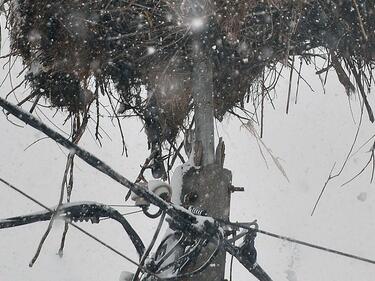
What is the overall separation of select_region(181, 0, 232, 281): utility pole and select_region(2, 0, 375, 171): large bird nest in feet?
0.13

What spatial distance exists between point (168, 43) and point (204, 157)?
0.67m

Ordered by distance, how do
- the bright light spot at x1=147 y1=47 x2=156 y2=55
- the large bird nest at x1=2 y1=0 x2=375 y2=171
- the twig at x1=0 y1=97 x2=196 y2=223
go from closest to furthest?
the twig at x1=0 y1=97 x2=196 y2=223, the large bird nest at x1=2 y1=0 x2=375 y2=171, the bright light spot at x1=147 y1=47 x2=156 y2=55

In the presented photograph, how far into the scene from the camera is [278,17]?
12.0 feet

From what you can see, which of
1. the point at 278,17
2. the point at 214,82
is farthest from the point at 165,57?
the point at 278,17

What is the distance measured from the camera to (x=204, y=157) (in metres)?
3.92

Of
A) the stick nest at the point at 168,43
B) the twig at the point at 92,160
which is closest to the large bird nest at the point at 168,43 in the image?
the stick nest at the point at 168,43

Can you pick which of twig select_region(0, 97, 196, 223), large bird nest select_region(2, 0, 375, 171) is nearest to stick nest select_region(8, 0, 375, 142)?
large bird nest select_region(2, 0, 375, 171)

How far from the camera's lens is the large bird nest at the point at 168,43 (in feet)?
11.5

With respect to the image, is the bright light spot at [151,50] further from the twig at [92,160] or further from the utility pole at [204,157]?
the twig at [92,160]

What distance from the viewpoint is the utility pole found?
11.8 feet

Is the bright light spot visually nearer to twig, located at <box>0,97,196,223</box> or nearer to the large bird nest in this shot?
the large bird nest

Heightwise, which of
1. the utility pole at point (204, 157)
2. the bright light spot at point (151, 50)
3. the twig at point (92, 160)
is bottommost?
the twig at point (92, 160)

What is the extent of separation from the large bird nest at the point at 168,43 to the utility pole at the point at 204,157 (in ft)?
0.13

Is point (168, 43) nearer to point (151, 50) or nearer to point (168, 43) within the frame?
point (168, 43)
